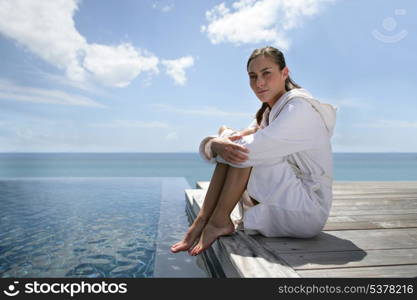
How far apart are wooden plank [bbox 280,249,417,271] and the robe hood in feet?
1.85

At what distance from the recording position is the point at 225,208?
1495 mm

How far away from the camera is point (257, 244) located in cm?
142

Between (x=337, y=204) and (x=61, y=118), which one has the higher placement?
(x=61, y=118)

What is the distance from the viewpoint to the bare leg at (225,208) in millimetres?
1463

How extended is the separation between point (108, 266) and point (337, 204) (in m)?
1.91

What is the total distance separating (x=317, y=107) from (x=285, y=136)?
240 mm

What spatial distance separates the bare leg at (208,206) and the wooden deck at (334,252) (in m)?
0.12

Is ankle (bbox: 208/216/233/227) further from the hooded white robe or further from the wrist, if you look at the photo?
the wrist

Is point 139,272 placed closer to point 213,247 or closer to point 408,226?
point 213,247

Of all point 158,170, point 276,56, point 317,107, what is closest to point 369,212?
point 317,107

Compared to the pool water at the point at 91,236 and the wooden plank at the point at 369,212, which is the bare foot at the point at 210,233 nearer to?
the pool water at the point at 91,236

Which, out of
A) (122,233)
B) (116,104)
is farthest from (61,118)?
(122,233)

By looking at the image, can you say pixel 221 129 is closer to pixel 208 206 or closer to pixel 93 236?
pixel 208 206

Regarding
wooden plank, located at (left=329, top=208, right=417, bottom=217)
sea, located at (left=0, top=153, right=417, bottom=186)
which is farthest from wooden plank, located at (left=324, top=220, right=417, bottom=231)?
sea, located at (left=0, top=153, right=417, bottom=186)
